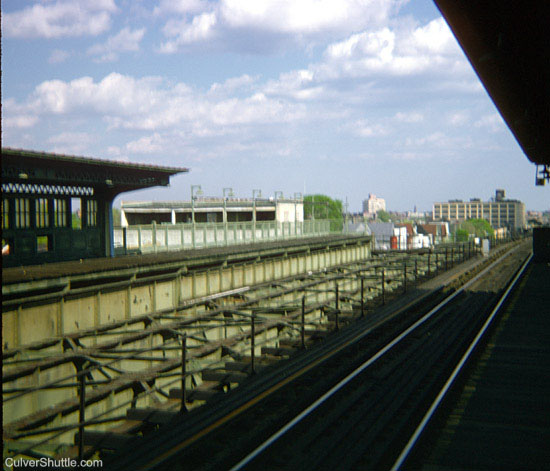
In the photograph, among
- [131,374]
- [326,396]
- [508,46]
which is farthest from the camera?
[131,374]

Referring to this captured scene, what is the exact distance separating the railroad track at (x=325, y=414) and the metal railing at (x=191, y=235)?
1380 centimetres

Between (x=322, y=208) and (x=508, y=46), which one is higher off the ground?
(x=322, y=208)

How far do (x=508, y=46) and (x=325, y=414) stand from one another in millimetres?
6962

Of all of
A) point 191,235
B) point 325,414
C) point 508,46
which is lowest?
point 325,414

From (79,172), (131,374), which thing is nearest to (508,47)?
(131,374)

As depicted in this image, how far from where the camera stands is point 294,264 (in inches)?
1315

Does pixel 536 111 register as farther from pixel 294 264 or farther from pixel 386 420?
pixel 294 264

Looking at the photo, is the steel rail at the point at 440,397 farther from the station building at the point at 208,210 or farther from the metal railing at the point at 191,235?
the station building at the point at 208,210

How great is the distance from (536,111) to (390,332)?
752 centimetres

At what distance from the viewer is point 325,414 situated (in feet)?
28.8

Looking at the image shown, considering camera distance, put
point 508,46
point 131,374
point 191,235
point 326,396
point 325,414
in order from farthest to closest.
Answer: point 191,235
point 131,374
point 326,396
point 508,46
point 325,414

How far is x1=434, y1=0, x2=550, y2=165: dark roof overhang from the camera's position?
24.8ft

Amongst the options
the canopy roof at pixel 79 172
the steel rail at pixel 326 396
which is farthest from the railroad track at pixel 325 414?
the canopy roof at pixel 79 172

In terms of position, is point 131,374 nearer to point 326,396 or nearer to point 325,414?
point 326,396
